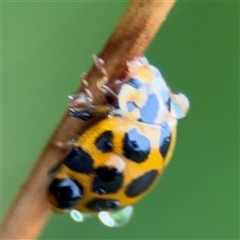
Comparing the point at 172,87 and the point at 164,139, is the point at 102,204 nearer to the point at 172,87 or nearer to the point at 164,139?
the point at 164,139

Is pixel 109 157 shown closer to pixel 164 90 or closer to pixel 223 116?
pixel 164 90

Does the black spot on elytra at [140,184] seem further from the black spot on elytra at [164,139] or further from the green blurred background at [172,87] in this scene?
the green blurred background at [172,87]

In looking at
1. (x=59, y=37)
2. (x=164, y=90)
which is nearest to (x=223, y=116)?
(x=59, y=37)

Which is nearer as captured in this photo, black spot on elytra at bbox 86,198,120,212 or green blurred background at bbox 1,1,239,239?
black spot on elytra at bbox 86,198,120,212

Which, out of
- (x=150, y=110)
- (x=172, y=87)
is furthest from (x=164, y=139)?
(x=172, y=87)

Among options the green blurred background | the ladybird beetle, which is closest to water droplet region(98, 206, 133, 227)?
the ladybird beetle

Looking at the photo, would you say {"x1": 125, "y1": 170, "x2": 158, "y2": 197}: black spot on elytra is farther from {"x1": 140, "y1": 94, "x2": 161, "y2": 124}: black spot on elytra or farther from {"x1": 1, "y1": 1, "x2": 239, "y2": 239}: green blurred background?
{"x1": 1, "y1": 1, "x2": 239, "y2": 239}: green blurred background

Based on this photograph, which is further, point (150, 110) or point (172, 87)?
point (172, 87)
